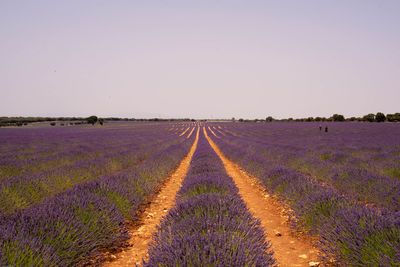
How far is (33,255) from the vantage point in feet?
6.25

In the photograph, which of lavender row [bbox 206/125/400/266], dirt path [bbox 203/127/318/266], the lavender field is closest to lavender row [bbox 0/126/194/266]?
the lavender field

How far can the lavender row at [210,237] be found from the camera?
166cm

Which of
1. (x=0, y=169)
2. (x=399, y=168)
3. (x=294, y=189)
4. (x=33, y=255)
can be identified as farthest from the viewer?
(x=0, y=169)

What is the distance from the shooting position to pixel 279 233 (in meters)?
3.58

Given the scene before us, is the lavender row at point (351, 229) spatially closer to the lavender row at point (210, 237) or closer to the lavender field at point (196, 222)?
the lavender field at point (196, 222)

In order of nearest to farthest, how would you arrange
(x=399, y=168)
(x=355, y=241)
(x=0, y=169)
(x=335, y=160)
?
(x=355, y=241) → (x=399, y=168) → (x=0, y=169) → (x=335, y=160)

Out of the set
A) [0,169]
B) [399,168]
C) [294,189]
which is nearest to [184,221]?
[294,189]

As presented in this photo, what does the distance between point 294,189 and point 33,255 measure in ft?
14.1

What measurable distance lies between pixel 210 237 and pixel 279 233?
2248 millimetres

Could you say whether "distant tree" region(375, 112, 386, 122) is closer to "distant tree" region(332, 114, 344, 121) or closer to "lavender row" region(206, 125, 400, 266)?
"distant tree" region(332, 114, 344, 121)

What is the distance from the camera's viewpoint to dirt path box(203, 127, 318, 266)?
9.21 ft

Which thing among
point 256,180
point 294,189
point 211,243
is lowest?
point 256,180

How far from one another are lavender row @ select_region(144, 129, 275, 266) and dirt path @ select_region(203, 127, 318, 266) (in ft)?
1.56

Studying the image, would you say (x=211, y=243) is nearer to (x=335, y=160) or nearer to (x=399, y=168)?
(x=399, y=168)
